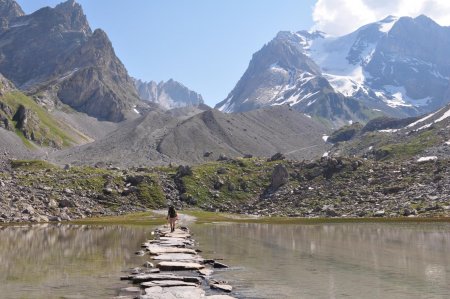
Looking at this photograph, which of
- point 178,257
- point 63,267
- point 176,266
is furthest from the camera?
point 178,257

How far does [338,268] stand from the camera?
31.0m

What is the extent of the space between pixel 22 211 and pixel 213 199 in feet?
222

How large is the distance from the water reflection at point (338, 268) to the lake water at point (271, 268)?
5 centimetres

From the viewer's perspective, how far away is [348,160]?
16662cm

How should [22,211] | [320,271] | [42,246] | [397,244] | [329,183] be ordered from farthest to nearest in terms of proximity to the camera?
[329,183], [22,211], [397,244], [42,246], [320,271]

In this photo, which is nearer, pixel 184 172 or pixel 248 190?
pixel 248 190

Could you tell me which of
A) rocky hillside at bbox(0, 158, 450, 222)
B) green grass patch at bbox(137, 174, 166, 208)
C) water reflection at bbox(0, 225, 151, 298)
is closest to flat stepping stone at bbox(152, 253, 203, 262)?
water reflection at bbox(0, 225, 151, 298)

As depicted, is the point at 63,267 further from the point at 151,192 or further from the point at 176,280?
the point at 151,192

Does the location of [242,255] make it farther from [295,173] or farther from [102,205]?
[295,173]

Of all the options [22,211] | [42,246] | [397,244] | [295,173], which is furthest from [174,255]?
[295,173]

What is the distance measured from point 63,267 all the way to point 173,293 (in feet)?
36.5

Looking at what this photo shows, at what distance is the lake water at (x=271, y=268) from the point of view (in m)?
23.2

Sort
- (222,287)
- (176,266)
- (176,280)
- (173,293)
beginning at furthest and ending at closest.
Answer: (176,266) → (176,280) → (222,287) → (173,293)

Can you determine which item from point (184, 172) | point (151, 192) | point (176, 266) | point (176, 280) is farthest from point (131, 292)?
point (184, 172)
